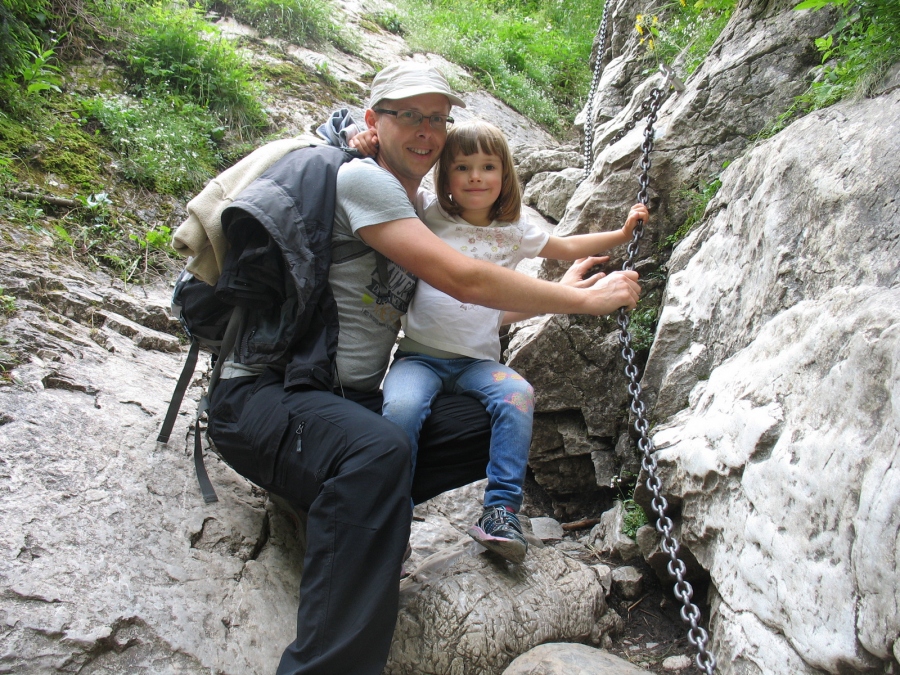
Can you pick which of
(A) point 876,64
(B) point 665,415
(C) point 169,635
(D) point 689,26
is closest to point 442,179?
(B) point 665,415

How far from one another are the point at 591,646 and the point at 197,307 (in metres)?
2.27

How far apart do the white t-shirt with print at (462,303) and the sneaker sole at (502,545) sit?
86 cm

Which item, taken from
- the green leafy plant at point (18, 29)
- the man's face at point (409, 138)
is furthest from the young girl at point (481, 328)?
the green leafy plant at point (18, 29)

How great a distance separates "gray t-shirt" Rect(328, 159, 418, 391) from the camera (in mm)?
2631

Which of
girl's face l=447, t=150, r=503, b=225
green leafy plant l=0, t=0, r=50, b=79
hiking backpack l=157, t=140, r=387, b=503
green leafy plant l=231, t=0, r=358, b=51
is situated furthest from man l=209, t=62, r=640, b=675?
green leafy plant l=231, t=0, r=358, b=51

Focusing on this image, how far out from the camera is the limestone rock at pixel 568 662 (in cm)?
242

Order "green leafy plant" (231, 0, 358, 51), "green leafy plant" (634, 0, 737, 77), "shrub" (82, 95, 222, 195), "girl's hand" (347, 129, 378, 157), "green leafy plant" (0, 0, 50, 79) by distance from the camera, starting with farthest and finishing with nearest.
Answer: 1. "green leafy plant" (231, 0, 358, 51)
2. "shrub" (82, 95, 222, 195)
3. "green leafy plant" (0, 0, 50, 79)
4. "green leafy plant" (634, 0, 737, 77)
5. "girl's hand" (347, 129, 378, 157)

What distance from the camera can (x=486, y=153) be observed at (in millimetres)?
3205

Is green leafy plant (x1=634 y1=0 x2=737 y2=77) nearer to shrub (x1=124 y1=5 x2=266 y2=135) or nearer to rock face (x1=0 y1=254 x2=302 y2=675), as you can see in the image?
shrub (x1=124 y1=5 x2=266 y2=135)

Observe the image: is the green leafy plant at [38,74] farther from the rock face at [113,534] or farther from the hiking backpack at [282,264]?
the hiking backpack at [282,264]

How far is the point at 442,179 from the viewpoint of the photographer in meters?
3.32

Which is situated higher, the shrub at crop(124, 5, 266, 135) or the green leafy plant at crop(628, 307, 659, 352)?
the shrub at crop(124, 5, 266, 135)

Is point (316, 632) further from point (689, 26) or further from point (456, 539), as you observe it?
point (689, 26)

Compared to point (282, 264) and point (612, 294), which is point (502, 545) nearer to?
point (612, 294)
